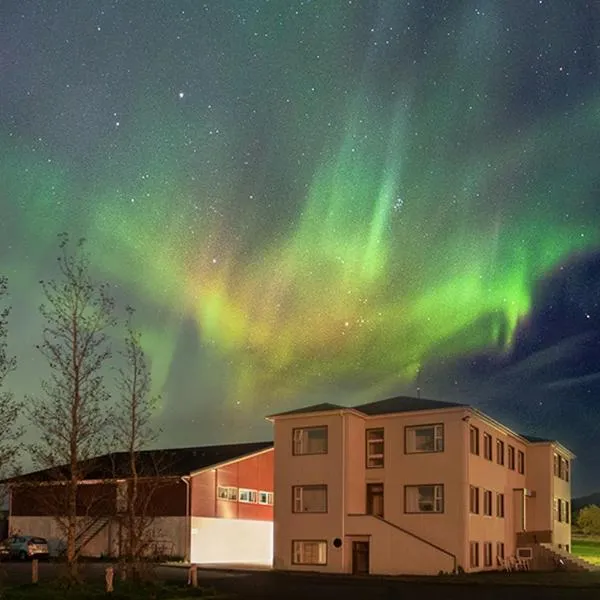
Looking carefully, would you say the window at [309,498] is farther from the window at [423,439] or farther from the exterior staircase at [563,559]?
the exterior staircase at [563,559]

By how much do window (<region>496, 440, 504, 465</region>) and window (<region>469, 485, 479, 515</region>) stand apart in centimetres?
450

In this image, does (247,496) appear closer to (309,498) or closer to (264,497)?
(264,497)

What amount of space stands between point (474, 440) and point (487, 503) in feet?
13.6

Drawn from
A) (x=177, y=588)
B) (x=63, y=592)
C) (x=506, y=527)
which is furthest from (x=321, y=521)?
(x=63, y=592)

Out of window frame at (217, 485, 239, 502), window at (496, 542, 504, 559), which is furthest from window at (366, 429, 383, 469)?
window frame at (217, 485, 239, 502)

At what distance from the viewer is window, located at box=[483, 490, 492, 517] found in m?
48.0

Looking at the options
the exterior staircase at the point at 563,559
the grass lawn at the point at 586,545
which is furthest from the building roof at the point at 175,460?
the grass lawn at the point at 586,545

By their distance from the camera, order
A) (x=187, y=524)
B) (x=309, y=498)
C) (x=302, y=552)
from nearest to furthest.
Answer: (x=302, y=552) → (x=309, y=498) → (x=187, y=524)

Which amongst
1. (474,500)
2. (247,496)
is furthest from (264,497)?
(474,500)

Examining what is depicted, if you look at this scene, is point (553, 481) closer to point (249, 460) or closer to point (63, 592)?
point (249, 460)

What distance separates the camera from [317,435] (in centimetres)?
4762

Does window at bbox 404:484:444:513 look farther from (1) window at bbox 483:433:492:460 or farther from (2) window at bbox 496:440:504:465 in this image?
(2) window at bbox 496:440:504:465

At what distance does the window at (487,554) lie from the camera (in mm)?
47559

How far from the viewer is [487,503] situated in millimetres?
48594
